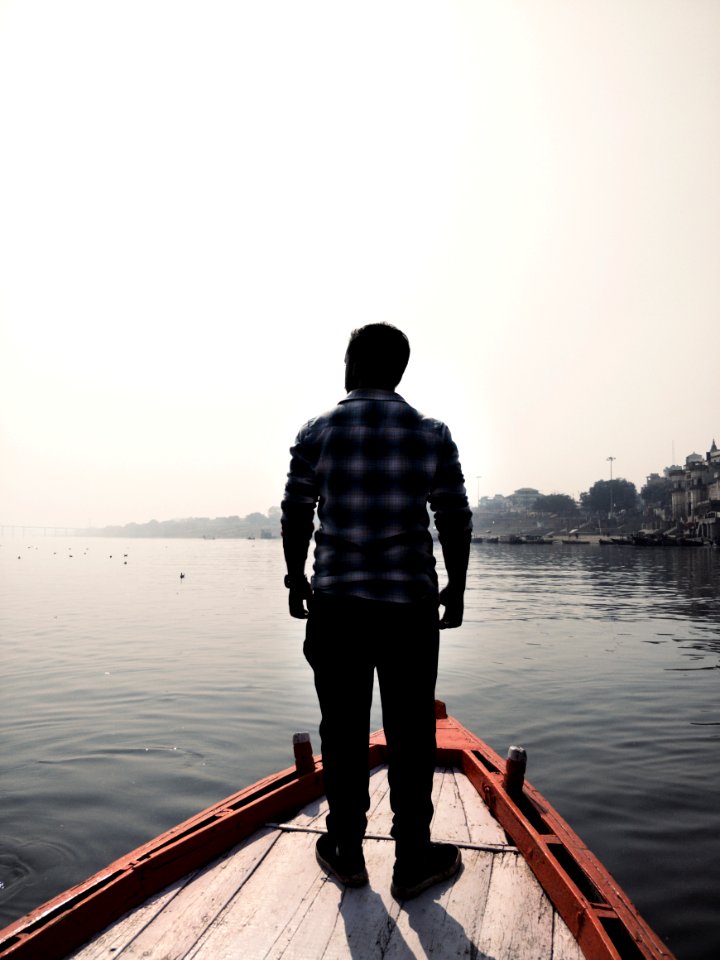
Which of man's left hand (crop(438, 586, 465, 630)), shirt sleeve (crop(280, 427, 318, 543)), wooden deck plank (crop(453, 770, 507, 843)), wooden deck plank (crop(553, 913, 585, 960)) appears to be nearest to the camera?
wooden deck plank (crop(553, 913, 585, 960))

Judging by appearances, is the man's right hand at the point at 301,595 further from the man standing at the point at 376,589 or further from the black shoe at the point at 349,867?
the black shoe at the point at 349,867

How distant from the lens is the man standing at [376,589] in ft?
Result: 11.4

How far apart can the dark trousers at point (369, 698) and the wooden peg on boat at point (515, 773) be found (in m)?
1.32

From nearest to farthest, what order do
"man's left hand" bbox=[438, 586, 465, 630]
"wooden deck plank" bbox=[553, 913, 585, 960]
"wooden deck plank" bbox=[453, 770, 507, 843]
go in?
"wooden deck plank" bbox=[553, 913, 585, 960] < "man's left hand" bbox=[438, 586, 465, 630] < "wooden deck plank" bbox=[453, 770, 507, 843]

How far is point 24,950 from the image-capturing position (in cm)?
280

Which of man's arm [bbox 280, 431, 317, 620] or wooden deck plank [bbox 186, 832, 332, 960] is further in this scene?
man's arm [bbox 280, 431, 317, 620]

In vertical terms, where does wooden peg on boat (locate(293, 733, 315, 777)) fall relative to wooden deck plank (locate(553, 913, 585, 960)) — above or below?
above

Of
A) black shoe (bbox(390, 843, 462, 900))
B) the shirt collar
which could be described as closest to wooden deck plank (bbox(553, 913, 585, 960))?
black shoe (bbox(390, 843, 462, 900))

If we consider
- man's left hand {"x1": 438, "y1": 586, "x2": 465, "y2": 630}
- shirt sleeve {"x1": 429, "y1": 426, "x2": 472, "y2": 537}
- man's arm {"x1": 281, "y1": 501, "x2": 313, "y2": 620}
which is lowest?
man's left hand {"x1": 438, "y1": 586, "x2": 465, "y2": 630}

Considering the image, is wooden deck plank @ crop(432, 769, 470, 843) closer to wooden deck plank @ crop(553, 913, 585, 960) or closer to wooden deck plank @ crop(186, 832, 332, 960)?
wooden deck plank @ crop(186, 832, 332, 960)

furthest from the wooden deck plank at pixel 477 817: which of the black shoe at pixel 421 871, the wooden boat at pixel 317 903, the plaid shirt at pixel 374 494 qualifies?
the plaid shirt at pixel 374 494

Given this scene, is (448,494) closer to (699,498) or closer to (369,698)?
(369,698)

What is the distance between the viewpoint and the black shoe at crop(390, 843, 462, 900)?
3463 mm

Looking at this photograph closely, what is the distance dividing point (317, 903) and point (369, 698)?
1069mm
